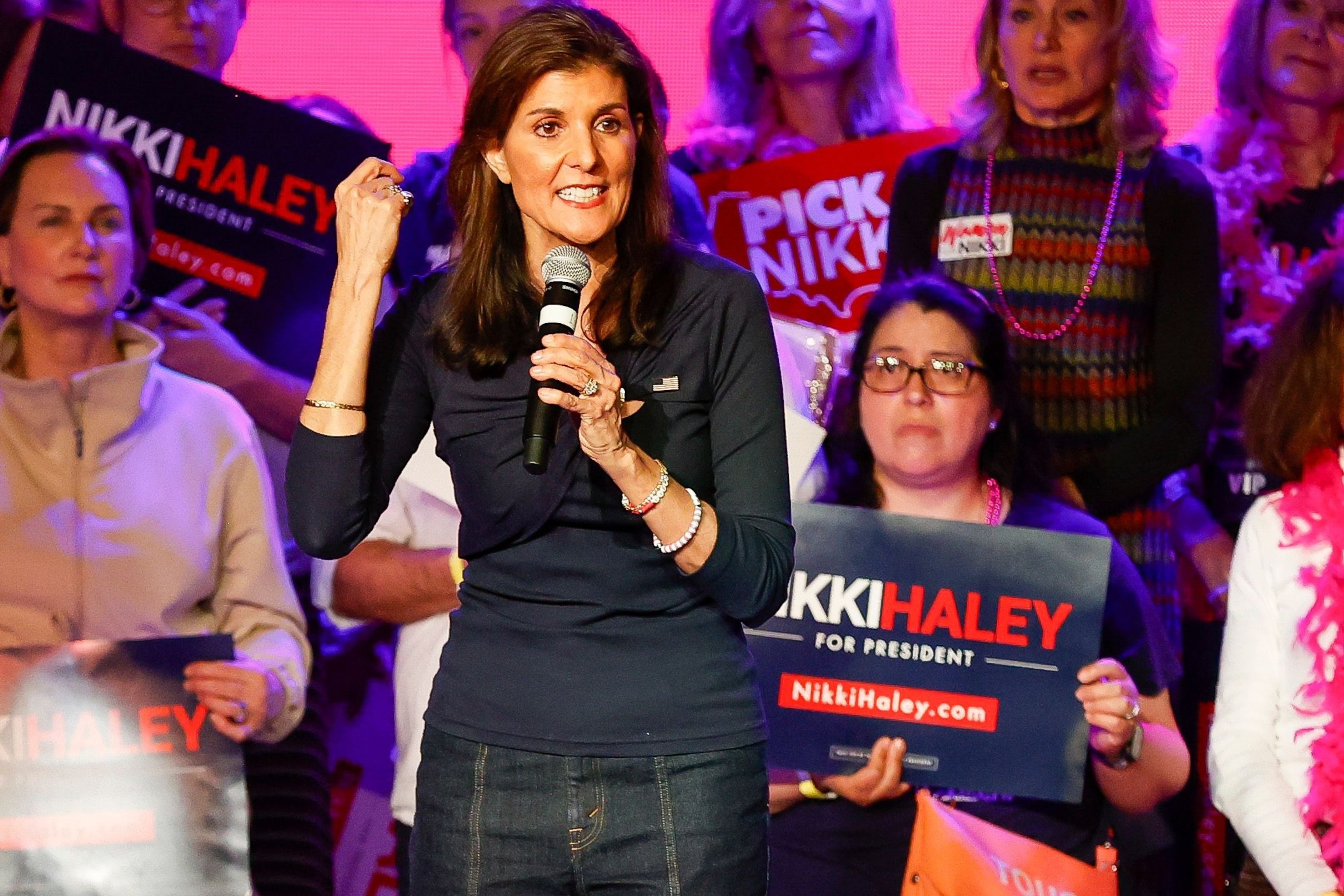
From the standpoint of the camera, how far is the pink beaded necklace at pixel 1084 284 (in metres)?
3.05

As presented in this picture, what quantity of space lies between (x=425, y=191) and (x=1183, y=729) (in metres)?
1.91

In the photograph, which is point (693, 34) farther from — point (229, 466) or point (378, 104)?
point (229, 466)

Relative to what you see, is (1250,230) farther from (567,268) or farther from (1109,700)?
(567,268)

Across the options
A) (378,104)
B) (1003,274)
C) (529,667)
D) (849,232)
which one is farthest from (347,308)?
(378,104)

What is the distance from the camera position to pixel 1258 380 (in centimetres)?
254

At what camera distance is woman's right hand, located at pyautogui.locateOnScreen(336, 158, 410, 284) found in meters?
1.73

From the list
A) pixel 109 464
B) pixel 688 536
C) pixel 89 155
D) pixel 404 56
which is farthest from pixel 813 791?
pixel 404 56

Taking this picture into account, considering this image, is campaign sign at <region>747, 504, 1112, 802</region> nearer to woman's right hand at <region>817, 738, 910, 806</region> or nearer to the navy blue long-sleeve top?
woman's right hand at <region>817, 738, 910, 806</region>

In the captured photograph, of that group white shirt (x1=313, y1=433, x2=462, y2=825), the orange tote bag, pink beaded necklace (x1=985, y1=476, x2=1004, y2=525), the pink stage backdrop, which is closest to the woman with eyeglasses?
pink beaded necklace (x1=985, y1=476, x2=1004, y2=525)

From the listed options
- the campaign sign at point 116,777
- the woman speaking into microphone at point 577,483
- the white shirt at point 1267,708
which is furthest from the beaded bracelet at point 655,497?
the campaign sign at point 116,777

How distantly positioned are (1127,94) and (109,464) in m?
2.03

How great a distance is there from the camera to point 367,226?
1.74m

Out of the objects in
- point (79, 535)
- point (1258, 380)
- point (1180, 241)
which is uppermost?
point (1180, 241)

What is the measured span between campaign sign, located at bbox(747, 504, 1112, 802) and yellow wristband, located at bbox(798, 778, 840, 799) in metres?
0.09
